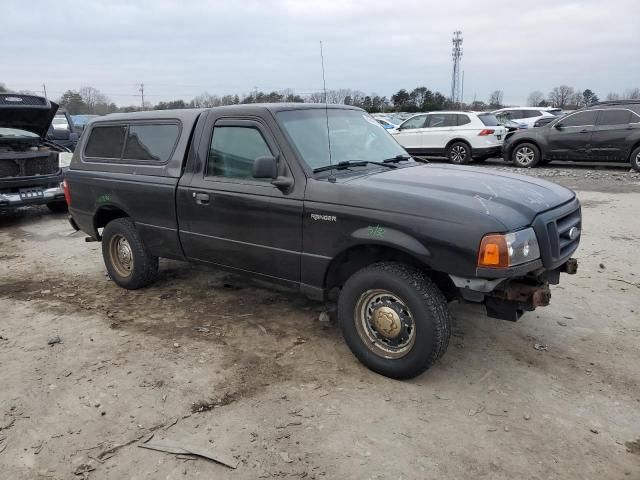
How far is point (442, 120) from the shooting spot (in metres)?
15.6

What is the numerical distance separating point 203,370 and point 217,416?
61cm

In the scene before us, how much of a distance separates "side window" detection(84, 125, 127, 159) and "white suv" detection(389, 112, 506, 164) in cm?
1171

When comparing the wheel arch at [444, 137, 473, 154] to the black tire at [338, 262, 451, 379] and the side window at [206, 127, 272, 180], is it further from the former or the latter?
the black tire at [338, 262, 451, 379]

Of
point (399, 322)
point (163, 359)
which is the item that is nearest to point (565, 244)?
point (399, 322)

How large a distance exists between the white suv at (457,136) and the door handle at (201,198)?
12.1 meters

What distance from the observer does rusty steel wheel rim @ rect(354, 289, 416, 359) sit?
3.46 m

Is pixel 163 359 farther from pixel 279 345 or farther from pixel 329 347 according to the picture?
pixel 329 347

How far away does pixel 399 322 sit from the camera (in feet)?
11.4

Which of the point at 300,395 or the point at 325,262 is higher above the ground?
the point at 325,262

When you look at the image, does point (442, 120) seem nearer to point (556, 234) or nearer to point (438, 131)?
point (438, 131)

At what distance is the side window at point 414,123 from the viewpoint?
15938mm

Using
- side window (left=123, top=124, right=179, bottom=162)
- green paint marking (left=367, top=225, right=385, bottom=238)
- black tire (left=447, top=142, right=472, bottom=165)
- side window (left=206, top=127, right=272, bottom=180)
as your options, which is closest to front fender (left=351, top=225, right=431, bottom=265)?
green paint marking (left=367, top=225, right=385, bottom=238)

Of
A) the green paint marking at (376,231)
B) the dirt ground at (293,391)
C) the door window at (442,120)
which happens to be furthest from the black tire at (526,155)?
the green paint marking at (376,231)

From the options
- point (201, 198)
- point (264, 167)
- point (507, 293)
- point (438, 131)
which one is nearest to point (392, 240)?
point (507, 293)
